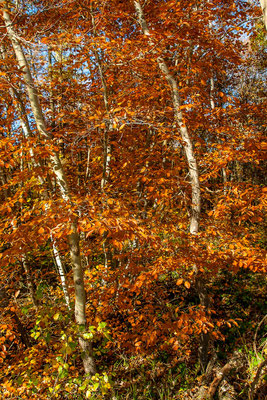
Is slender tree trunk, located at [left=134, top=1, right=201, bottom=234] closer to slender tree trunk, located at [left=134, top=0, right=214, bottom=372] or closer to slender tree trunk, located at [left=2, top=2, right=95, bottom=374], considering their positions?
slender tree trunk, located at [left=134, top=0, right=214, bottom=372]

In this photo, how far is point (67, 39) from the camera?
3703 mm

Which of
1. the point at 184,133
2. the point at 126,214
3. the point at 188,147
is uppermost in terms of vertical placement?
the point at 184,133

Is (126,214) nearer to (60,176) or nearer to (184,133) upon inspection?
(60,176)

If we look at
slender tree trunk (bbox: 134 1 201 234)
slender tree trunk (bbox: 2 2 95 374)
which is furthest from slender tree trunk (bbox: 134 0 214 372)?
slender tree trunk (bbox: 2 2 95 374)

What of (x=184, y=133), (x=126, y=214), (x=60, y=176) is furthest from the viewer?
(x=184, y=133)

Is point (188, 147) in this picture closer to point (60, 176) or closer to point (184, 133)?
point (184, 133)

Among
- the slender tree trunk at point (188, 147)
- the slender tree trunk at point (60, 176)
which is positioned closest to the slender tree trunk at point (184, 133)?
the slender tree trunk at point (188, 147)

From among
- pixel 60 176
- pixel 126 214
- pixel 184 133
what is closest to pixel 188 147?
pixel 184 133

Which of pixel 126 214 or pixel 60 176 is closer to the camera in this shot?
pixel 126 214

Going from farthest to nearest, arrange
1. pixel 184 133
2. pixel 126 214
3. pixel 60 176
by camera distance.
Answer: pixel 184 133, pixel 60 176, pixel 126 214

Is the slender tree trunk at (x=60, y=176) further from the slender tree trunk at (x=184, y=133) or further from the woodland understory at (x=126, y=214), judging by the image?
the slender tree trunk at (x=184, y=133)

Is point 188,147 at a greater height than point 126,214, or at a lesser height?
greater

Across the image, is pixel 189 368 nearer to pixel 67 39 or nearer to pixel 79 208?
pixel 79 208

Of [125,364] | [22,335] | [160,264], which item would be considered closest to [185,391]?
[125,364]
